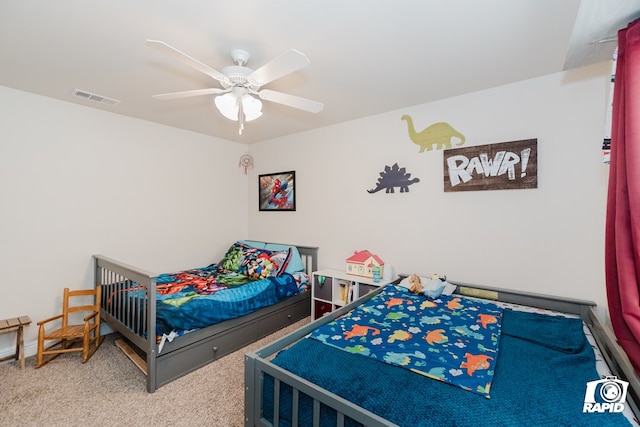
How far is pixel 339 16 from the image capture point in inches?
61.1

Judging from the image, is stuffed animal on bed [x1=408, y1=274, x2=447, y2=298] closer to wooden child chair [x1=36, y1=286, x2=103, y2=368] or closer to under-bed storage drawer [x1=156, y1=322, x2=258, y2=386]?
under-bed storage drawer [x1=156, y1=322, x2=258, y2=386]

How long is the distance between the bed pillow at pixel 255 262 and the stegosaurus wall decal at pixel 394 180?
1368mm

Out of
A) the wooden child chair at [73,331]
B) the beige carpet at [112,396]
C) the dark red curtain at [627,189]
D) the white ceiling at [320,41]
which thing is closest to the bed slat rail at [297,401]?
the beige carpet at [112,396]

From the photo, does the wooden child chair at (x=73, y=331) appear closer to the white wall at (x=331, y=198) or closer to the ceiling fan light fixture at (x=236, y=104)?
the white wall at (x=331, y=198)

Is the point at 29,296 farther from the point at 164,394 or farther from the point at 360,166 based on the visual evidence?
the point at 360,166

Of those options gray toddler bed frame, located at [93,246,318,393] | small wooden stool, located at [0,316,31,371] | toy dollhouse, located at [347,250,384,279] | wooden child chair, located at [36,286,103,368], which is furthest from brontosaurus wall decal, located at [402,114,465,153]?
small wooden stool, located at [0,316,31,371]

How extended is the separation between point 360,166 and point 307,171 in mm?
765

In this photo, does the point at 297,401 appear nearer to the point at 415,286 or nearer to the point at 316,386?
the point at 316,386

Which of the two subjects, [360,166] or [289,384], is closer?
[289,384]

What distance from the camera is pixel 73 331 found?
2.50 metres

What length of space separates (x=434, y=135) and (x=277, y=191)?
2.15 meters

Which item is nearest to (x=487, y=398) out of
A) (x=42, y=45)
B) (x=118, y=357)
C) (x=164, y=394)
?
(x=164, y=394)

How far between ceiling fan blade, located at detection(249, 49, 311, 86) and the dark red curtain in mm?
1372

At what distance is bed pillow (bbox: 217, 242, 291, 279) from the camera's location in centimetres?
327
